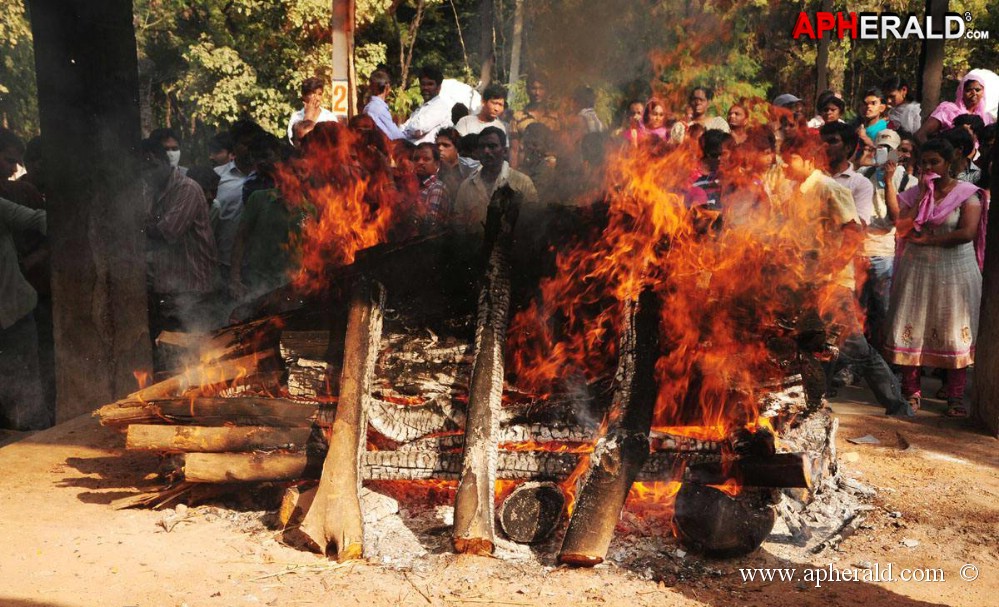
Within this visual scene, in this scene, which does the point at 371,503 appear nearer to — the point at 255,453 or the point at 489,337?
the point at 255,453

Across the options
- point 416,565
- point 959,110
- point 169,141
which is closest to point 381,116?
point 169,141

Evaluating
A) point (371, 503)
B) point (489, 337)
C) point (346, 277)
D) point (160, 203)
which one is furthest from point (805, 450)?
point (160, 203)

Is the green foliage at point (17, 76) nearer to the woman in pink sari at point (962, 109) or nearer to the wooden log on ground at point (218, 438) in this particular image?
the wooden log on ground at point (218, 438)

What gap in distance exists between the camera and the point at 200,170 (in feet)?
30.1

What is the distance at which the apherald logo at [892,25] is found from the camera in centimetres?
1123

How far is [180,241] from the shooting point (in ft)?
25.9

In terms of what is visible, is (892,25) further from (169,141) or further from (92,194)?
(92,194)

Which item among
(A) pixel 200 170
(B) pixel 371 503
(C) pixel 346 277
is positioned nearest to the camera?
(B) pixel 371 503

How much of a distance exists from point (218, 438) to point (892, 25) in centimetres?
1408

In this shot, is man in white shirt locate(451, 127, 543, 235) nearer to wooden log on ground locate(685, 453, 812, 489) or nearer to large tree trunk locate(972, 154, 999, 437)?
wooden log on ground locate(685, 453, 812, 489)

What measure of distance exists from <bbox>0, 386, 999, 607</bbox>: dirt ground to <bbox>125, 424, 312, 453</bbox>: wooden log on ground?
A: 0.43m

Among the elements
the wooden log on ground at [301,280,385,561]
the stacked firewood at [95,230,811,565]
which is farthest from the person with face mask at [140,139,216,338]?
the wooden log on ground at [301,280,385,561]

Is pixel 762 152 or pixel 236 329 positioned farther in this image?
pixel 762 152

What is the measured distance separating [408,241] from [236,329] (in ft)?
4.20
